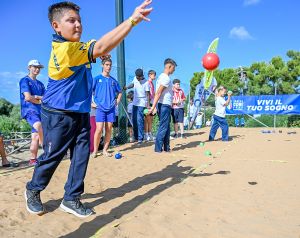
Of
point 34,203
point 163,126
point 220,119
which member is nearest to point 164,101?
point 163,126

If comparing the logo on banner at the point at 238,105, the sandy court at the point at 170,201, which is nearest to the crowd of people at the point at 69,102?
the sandy court at the point at 170,201

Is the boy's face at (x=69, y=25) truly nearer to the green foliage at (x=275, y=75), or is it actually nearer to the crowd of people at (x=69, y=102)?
the crowd of people at (x=69, y=102)

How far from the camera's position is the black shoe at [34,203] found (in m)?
3.18

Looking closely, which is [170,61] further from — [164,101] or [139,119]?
[139,119]

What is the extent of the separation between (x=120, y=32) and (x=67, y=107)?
0.97 meters

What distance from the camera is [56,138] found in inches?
125

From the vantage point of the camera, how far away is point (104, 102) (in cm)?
663

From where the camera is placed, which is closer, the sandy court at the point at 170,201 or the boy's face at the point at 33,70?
the sandy court at the point at 170,201

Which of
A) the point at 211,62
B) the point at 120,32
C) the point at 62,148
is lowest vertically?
the point at 62,148

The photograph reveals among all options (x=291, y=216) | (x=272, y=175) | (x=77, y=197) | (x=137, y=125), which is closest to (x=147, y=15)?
(x=77, y=197)

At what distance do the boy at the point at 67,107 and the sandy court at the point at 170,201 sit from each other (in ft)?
0.90

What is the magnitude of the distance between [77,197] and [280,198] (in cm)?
236

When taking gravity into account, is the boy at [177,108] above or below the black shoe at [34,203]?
above

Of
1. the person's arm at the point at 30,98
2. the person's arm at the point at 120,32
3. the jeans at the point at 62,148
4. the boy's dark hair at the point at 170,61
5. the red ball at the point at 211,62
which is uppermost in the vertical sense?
the red ball at the point at 211,62
